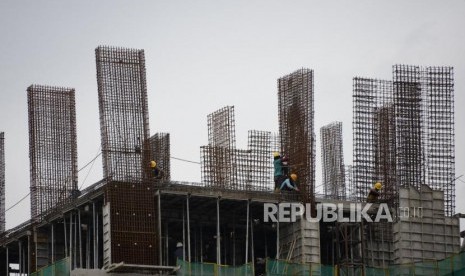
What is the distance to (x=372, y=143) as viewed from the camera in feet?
386

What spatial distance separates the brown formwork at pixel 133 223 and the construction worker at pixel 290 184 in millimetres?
9785

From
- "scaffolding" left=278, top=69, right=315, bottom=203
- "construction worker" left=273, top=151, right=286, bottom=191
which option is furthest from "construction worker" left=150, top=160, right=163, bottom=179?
"scaffolding" left=278, top=69, right=315, bottom=203

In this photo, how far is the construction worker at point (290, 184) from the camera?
112 metres

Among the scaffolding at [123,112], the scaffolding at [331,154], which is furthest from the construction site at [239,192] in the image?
the scaffolding at [331,154]

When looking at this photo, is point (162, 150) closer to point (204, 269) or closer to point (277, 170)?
point (277, 170)

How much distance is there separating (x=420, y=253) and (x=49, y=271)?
86.3 feet

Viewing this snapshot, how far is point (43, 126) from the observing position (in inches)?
4702

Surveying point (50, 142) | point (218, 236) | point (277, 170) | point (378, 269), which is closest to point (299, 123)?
point (277, 170)

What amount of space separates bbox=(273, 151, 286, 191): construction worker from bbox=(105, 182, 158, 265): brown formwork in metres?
9.30

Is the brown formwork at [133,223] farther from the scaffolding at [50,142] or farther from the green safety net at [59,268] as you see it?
the scaffolding at [50,142]

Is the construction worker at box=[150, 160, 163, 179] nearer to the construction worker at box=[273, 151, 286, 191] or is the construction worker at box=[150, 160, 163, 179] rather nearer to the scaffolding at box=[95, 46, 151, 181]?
the scaffolding at box=[95, 46, 151, 181]

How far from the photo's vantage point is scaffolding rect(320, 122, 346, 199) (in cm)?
12875

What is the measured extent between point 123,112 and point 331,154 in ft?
80.4

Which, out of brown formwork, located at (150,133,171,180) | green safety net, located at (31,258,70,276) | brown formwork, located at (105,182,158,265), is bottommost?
green safety net, located at (31,258,70,276)
